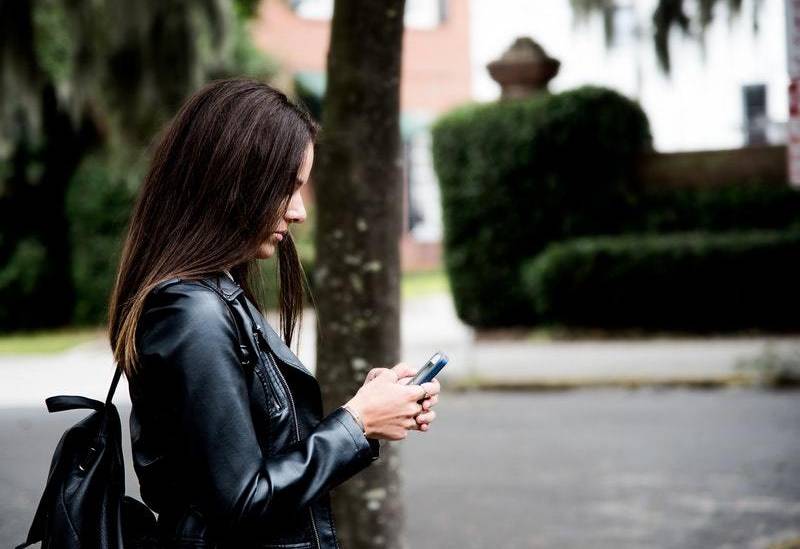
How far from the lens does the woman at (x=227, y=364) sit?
177 centimetres

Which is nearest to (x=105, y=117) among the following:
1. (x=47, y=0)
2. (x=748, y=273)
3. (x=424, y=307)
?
(x=47, y=0)

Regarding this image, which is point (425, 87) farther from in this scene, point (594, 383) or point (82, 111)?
point (594, 383)

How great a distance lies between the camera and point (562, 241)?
14.7 meters

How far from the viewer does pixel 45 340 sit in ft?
52.2

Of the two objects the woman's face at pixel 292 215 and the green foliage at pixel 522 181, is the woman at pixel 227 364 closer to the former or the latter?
the woman's face at pixel 292 215

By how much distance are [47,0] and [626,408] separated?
8.80m

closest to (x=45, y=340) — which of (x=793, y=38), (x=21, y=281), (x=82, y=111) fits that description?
(x=21, y=281)

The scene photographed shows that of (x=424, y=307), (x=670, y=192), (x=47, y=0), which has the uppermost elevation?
(x=47, y=0)

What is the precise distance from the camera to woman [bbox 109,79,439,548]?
1.77 metres

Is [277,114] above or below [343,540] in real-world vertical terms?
above

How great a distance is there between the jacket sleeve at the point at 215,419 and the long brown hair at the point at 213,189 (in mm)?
91

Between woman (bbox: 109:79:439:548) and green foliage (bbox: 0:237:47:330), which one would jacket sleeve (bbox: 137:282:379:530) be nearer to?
woman (bbox: 109:79:439:548)

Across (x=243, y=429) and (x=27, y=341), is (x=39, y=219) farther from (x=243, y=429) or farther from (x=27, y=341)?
(x=243, y=429)

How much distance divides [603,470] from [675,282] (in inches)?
277
